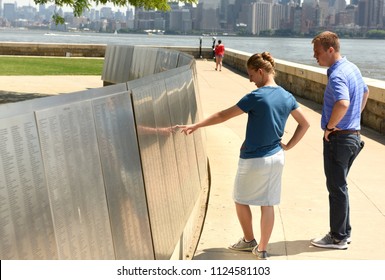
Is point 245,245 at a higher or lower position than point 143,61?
lower

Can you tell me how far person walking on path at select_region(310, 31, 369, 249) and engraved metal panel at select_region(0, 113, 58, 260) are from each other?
301cm

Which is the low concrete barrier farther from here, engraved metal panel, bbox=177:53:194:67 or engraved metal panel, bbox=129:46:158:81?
engraved metal panel, bbox=129:46:158:81

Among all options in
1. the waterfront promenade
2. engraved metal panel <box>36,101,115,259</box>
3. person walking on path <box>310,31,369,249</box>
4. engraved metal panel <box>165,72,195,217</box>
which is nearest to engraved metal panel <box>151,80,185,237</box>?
engraved metal panel <box>165,72,195,217</box>

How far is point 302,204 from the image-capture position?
304 inches

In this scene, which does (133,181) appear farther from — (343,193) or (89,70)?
(89,70)

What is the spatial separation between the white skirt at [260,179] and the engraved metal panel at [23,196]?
2.35 metres

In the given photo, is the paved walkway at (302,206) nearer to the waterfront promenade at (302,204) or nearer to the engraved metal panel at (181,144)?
the waterfront promenade at (302,204)

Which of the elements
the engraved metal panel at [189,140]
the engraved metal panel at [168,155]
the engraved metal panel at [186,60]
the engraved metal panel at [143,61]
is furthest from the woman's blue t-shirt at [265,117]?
the engraved metal panel at [143,61]

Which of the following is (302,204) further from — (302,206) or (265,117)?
(265,117)

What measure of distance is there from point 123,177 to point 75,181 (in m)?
0.71

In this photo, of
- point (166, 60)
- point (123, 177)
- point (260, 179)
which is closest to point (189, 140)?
point (260, 179)
